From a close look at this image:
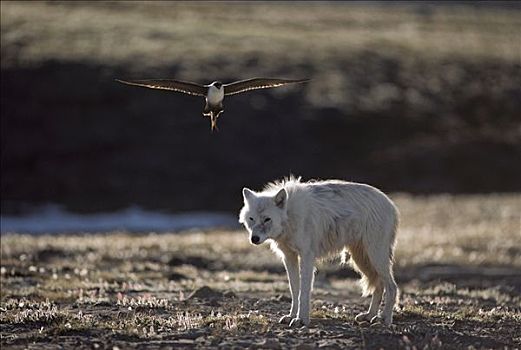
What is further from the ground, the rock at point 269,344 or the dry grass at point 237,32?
the dry grass at point 237,32

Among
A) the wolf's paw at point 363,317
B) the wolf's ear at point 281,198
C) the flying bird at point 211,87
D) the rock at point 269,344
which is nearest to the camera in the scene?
the rock at point 269,344

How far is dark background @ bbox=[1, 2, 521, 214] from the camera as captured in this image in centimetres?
5850

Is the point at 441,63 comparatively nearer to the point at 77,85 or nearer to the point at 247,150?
the point at 247,150

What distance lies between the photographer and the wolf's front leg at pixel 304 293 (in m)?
13.2

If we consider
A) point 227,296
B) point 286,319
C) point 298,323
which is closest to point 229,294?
point 227,296

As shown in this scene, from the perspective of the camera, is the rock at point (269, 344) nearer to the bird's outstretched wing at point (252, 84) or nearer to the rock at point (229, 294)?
the bird's outstretched wing at point (252, 84)

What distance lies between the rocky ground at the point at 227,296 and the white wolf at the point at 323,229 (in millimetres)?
616

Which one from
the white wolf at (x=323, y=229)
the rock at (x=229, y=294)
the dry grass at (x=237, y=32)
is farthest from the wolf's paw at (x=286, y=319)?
the dry grass at (x=237, y=32)

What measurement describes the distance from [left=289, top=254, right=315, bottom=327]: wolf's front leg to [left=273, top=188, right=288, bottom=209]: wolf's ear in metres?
0.85

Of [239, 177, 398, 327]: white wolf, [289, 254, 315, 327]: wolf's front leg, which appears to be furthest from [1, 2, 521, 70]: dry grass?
[289, 254, 315, 327]: wolf's front leg

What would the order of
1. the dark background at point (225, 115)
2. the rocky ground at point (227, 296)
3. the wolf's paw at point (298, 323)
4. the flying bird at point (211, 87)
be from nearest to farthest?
the rocky ground at point (227, 296) → the flying bird at point (211, 87) → the wolf's paw at point (298, 323) → the dark background at point (225, 115)

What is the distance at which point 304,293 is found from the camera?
1320 centimetres

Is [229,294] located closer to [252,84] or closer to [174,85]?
[252,84]

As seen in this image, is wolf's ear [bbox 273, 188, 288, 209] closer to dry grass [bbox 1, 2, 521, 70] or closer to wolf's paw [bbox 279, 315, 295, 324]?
wolf's paw [bbox 279, 315, 295, 324]
